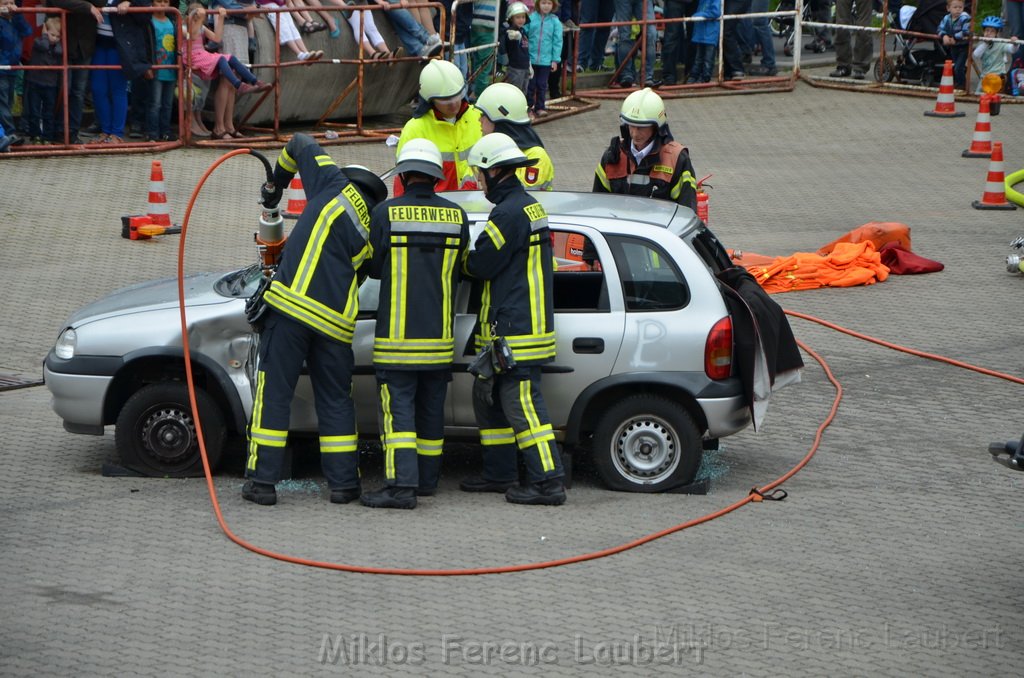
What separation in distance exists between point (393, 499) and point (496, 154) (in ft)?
5.93

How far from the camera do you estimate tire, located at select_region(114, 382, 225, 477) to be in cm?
780

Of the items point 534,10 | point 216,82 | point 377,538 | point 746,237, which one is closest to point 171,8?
point 216,82

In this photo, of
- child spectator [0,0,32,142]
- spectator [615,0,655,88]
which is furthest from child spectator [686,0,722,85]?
child spectator [0,0,32,142]

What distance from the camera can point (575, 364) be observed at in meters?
7.60

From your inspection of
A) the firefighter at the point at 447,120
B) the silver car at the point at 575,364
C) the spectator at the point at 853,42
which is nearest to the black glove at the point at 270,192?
the silver car at the point at 575,364

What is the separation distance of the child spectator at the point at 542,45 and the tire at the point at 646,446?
11.4m

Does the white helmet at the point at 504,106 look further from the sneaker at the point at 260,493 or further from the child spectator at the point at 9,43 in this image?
the child spectator at the point at 9,43

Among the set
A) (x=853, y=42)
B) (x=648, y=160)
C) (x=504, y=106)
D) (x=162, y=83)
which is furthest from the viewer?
(x=853, y=42)

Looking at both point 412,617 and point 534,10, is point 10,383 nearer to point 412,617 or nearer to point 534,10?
point 412,617

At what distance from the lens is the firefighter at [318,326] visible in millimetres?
7312

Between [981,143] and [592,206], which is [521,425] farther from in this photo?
[981,143]

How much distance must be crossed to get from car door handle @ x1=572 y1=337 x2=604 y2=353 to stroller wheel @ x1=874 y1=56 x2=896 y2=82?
15.4 m

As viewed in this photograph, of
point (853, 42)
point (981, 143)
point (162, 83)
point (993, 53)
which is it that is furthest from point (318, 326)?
point (853, 42)

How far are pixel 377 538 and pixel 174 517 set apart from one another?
3.45 feet
